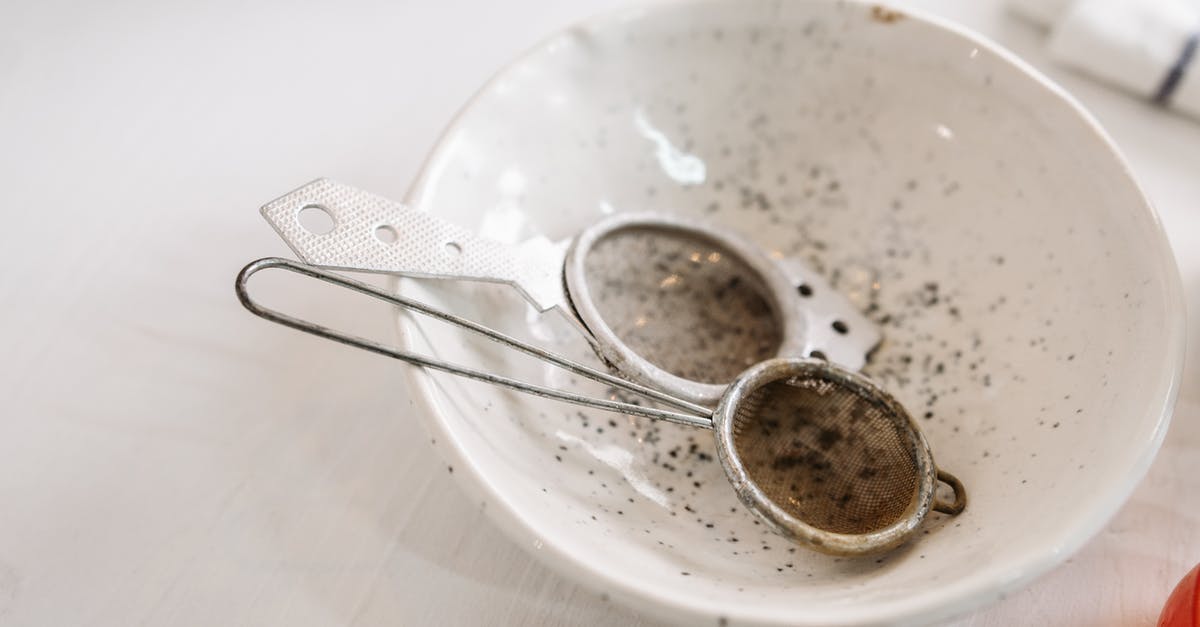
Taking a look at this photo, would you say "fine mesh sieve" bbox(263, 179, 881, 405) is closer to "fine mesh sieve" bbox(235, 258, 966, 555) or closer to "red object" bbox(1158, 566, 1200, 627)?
"fine mesh sieve" bbox(235, 258, 966, 555)

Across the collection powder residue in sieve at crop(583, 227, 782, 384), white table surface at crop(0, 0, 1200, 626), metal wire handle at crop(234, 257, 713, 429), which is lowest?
white table surface at crop(0, 0, 1200, 626)

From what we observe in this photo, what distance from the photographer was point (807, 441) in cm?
57

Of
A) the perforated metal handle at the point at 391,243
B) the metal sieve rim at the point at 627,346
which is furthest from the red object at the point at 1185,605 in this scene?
the perforated metal handle at the point at 391,243

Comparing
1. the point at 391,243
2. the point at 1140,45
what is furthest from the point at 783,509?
the point at 1140,45

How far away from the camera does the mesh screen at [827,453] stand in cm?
53

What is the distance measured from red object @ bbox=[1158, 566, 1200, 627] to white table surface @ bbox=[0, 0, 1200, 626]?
1.2 inches

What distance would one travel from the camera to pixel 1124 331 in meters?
0.51

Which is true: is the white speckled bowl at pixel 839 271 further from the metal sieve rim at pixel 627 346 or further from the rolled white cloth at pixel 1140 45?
the rolled white cloth at pixel 1140 45

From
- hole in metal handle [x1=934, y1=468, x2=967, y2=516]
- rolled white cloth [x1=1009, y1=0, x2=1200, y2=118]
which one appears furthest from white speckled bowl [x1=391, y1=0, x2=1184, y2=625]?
rolled white cloth [x1=1009, y1=0, x2=1200, y2=118]

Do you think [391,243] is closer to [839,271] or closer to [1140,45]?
[839,271]

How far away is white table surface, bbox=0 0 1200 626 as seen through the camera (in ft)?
1.73

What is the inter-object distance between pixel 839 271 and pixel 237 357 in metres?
0.46

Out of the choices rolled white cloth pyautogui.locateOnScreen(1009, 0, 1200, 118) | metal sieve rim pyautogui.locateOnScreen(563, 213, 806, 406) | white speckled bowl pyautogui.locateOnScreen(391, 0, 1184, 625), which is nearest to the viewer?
white speckled bowl pyautogui.locateOnScreen(391, 0, 1184, 625)

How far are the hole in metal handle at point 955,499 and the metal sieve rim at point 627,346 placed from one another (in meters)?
0.13
